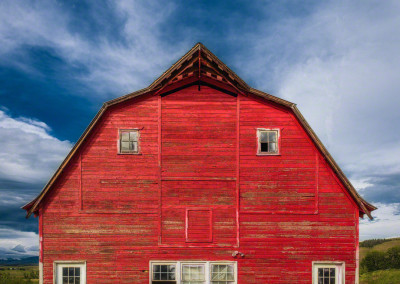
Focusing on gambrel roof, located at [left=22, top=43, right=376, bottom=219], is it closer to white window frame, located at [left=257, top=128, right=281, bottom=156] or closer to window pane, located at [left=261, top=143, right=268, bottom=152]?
white window frame, located at [left=257, top=128, right=281, bottom=156]

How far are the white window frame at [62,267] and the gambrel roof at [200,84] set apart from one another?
2458 mm

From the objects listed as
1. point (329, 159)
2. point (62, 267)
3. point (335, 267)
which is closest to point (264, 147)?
point (329, 159)

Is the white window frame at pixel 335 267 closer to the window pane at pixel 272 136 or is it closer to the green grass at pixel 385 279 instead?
the window pane at pixel 272 136

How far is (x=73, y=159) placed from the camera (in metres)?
11.6

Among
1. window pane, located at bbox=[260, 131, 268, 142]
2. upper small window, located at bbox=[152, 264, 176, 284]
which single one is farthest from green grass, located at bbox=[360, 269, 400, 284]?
upper small window, located at bbox=[152, 264, 176, 284]

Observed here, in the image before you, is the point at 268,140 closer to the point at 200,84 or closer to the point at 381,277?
the point at 200,84

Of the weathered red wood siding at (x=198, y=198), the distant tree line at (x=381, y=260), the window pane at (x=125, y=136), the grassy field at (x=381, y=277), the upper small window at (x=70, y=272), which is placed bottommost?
the distant tree line at (x=381, y=260)

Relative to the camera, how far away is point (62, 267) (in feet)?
37.4

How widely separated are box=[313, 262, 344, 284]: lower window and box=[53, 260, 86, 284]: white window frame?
9706mm

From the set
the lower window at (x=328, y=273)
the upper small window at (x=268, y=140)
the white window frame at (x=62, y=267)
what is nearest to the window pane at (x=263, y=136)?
the upper small window at (x=268, y=140)

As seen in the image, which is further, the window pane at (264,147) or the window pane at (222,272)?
the window pane at (264,147)

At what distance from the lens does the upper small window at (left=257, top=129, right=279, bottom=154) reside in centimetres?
1179

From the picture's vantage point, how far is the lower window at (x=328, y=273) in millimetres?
11430

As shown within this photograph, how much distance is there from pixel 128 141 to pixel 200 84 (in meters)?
4.02
